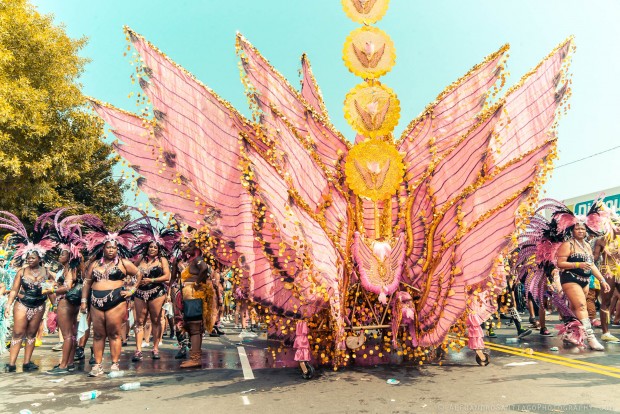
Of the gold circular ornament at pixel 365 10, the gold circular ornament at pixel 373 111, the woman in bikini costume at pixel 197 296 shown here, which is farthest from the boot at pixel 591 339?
the woman in bikini costume at pixel 197 296

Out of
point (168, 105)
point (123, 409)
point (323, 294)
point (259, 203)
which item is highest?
point (168, 105)

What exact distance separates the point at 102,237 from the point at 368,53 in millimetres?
4957

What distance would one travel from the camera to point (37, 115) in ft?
57.6

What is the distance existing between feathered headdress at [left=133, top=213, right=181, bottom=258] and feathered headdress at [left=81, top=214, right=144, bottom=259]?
426 millimetres

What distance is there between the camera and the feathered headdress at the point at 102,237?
774 cm

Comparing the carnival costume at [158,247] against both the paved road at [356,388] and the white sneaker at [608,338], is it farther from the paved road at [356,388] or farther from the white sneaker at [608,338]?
the white sneaker at [608,338]

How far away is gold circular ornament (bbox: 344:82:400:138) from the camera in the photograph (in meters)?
6.81

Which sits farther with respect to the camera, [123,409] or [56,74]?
[56,74]

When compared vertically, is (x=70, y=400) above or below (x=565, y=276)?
below

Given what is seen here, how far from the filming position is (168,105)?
258 inches

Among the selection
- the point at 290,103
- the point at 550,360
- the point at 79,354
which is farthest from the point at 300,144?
the point at 79,354

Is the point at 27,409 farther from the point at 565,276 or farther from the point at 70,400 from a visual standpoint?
the point at 565,276

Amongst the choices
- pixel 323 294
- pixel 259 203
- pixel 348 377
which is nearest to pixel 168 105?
pixel 259 203

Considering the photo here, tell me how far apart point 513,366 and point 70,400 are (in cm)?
559
